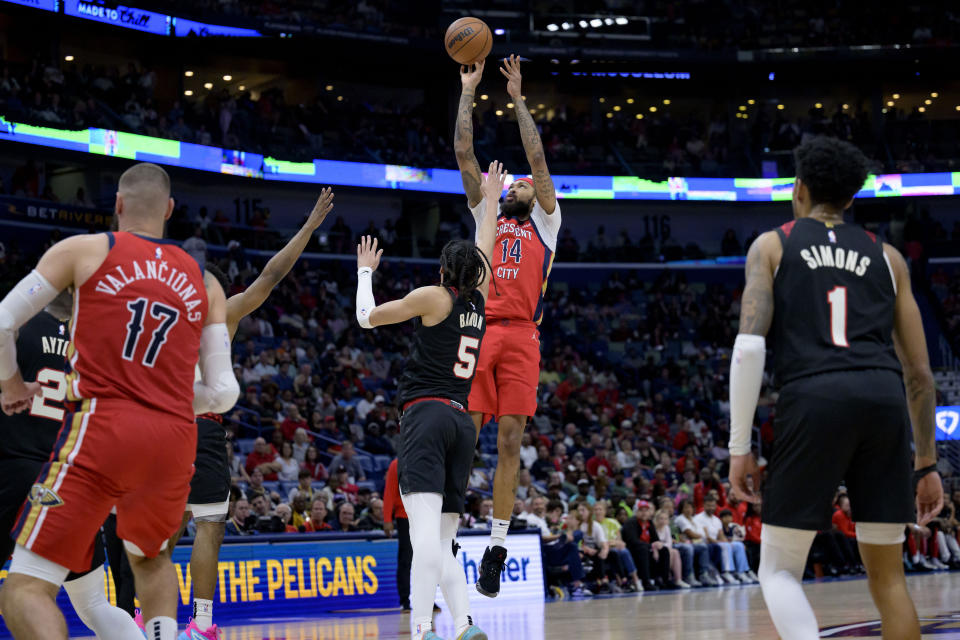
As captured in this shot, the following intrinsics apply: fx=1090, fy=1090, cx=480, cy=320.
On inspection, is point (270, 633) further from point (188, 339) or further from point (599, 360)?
point (599, 360)

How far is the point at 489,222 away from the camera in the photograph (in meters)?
7.11

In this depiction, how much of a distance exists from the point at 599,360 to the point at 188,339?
2479 centimetres

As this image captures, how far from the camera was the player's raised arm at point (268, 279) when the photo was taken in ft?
22.4

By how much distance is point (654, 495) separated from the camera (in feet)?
60.7

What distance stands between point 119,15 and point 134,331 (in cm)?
2651

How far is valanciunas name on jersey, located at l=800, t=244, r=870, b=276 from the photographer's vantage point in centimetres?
430

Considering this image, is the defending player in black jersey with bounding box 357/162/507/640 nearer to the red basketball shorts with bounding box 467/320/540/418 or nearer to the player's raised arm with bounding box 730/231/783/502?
the red basketball shorts with bounding box 467/320/540/418

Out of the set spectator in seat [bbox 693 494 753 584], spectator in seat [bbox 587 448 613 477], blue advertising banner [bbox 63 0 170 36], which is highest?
blue advertising banner [bbox 63 0 170 36]

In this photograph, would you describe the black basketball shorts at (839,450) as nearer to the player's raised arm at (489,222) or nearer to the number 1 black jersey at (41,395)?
the player's raised arm at (489,222)

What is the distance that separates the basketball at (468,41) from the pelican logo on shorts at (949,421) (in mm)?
18408

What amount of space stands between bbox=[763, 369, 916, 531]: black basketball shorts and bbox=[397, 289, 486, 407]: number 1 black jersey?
2523 millimetres

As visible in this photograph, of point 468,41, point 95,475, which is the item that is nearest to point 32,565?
point 95,475

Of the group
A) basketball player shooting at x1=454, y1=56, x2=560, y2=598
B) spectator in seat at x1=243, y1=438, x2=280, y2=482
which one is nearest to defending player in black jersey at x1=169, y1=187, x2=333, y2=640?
basketball player shooting at x1=454, y1=56, x2=560, y2=598

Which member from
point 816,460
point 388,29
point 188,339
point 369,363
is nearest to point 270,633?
point 188,339
